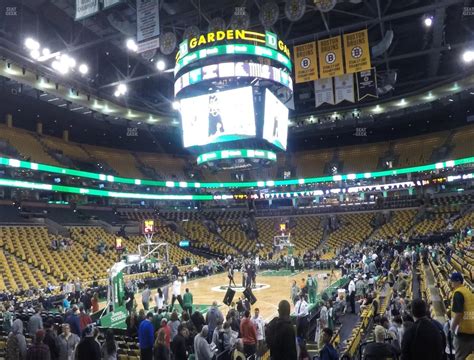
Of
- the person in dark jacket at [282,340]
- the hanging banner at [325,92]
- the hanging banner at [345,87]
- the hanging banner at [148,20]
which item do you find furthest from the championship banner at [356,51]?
the person in dark jacket at [282,340]

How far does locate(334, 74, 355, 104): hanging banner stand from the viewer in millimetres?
22703

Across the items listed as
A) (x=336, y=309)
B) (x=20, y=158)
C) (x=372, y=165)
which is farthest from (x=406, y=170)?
(x=20, y=158)

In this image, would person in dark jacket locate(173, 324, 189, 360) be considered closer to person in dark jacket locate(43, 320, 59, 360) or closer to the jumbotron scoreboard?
person in dark jacket locate(43, 320, 59, 360)

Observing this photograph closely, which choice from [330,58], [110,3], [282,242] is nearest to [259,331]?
[110,3]

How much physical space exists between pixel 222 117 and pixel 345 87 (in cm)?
700

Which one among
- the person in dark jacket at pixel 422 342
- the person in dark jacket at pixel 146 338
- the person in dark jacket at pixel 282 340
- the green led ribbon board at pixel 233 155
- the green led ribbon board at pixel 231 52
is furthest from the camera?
the green led ribbon board at pixel 233 155

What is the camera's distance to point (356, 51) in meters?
19.1

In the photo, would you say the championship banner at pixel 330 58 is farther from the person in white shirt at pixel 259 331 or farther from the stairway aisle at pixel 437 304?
the person in white shirt at pixel 259 331

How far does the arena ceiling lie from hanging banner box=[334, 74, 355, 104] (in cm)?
248

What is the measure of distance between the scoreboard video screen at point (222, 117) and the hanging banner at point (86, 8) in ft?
25.0

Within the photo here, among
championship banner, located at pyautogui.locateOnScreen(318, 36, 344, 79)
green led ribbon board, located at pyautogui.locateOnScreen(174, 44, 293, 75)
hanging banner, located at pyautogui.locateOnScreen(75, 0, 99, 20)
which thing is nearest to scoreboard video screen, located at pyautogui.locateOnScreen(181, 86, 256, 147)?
green led ribbon board, located at pyautogui.locateOnScreen(174, 44, 293, 75)

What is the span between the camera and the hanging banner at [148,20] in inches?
648

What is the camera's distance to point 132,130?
4284cm

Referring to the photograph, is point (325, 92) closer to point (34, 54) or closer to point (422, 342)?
point (34, 54)
